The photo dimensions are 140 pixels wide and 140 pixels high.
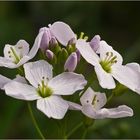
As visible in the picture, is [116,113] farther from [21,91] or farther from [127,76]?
[21,91]

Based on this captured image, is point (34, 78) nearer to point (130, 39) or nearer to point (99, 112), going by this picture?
point (99, 112)

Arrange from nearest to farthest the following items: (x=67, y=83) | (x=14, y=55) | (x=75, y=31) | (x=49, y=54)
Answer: (x=67, y=83) < (x=49, y=54) < (x=14, y=55) < (x=75, y=31)

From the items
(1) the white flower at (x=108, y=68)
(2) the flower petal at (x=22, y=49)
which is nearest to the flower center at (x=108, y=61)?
(1) the white flower at (x=108, y=68)

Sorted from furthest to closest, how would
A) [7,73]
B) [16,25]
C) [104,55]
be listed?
1. [16,25]
2. [7,73]
3. [104,55]

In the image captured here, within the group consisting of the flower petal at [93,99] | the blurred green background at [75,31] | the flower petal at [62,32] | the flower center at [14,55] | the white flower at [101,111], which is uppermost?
the flower petal at [62,32]

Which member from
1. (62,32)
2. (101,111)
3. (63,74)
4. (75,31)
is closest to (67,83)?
(63,74)

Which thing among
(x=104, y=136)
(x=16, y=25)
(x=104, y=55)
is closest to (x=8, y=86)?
(x=104, y=55)

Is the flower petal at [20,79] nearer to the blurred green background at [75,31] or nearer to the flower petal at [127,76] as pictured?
the flower petal at [127,76]

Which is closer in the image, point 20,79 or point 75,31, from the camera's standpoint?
point 20,79
